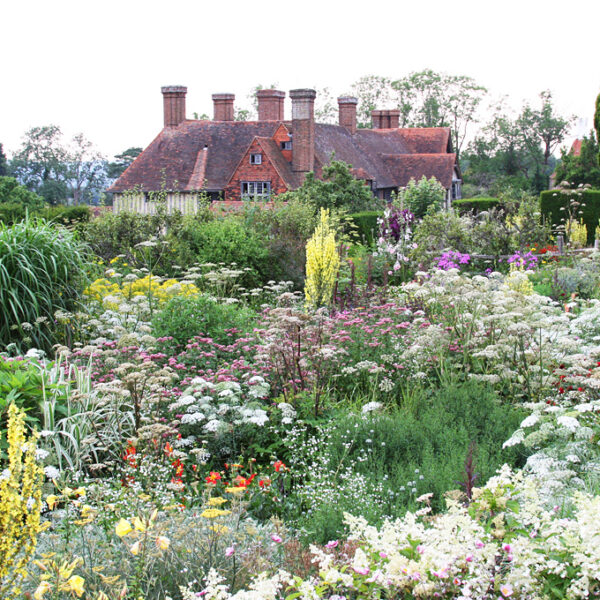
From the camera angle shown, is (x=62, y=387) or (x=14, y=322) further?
(x=14, y=322)

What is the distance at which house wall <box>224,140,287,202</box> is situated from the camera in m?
35.7

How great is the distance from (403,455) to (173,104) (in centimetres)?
3869

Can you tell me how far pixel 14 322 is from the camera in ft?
26.5

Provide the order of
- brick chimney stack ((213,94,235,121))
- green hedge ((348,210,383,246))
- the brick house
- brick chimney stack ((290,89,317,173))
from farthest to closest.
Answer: brick chimney stack ((213,94,235,121)), brick chimney stack ((290,89,317,173)), the brick house, green hedge ((348,210,383,246))

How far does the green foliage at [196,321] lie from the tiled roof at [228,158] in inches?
1037

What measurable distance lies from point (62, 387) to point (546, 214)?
19703mm

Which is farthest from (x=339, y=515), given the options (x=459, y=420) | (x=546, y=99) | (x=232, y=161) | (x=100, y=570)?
(x=546, y=99)

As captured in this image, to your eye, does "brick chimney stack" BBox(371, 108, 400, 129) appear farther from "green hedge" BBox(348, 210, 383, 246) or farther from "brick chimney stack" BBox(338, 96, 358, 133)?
"green hedge" BBox(348, 210, 383, 246)

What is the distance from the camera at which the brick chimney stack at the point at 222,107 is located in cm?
4234

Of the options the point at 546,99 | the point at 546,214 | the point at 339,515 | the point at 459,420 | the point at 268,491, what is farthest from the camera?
the point at 546,99

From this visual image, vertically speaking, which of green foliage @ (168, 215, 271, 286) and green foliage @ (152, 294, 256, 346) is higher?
green foliage @ (168, 215, 271, 286)

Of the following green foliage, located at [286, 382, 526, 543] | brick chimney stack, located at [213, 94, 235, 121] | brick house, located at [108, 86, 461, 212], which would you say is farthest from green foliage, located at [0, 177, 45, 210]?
green foliage, located at [286, 382, 526, 543]

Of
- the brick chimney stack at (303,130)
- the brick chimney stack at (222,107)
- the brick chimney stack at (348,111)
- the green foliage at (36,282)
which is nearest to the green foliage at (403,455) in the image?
the green foliage at (36,282)

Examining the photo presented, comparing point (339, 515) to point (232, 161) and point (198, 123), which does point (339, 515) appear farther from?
point (198, 123)
